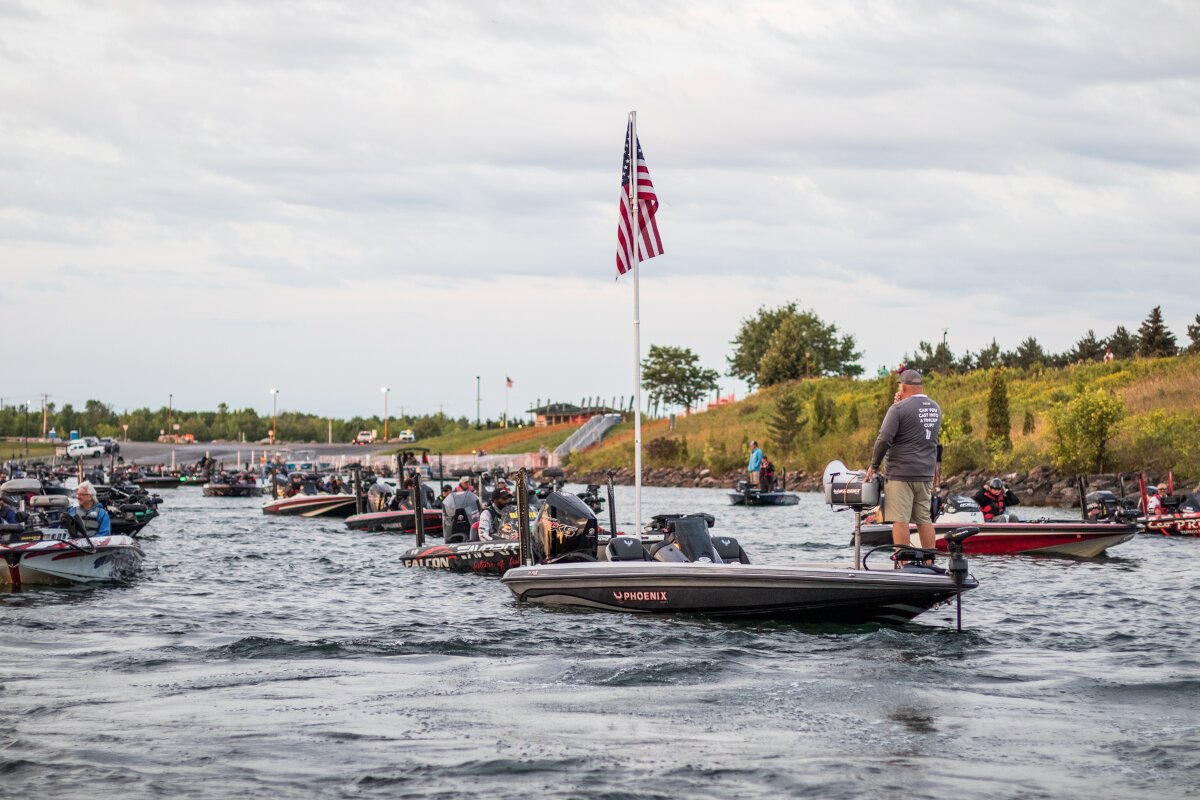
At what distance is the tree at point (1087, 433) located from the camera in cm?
4888

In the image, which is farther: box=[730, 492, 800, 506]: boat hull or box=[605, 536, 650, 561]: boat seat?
box=[730, 492, 800, 506]: boat hull

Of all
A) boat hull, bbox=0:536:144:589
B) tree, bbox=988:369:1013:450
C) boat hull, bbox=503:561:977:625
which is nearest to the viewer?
boat hull, bbox=503:561:977:625

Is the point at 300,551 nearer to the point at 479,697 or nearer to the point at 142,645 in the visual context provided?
the point at 142,645

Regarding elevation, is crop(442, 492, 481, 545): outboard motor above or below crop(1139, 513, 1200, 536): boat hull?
above

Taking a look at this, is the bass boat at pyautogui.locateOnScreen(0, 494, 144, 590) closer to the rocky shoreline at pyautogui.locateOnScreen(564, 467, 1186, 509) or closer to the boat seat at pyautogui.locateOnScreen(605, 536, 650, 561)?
the boat seat at pyautogui.locateOnScreen(605, 536, 650, 561)

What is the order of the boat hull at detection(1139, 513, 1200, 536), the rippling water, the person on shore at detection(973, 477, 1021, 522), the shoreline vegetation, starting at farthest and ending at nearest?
the shoreline vegetation → the boat hull at detection(1139, 513, 1200, 536) → the person on shore at detection(973, 477, 1021, 522) → the rippling water

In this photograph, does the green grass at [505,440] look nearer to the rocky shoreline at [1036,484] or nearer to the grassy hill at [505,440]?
the grassy hill at [505,440]

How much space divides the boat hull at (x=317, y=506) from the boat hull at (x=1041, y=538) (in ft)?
84.4

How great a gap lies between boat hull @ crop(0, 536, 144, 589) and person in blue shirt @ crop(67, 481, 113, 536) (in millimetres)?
656

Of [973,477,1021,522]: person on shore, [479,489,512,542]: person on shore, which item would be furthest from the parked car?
[973,477,1021,522]: person on shore

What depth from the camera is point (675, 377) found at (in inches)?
5039

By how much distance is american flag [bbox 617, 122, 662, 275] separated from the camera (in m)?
19.2

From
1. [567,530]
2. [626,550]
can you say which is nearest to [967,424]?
[567,530]

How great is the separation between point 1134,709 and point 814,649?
Result: 358cm
